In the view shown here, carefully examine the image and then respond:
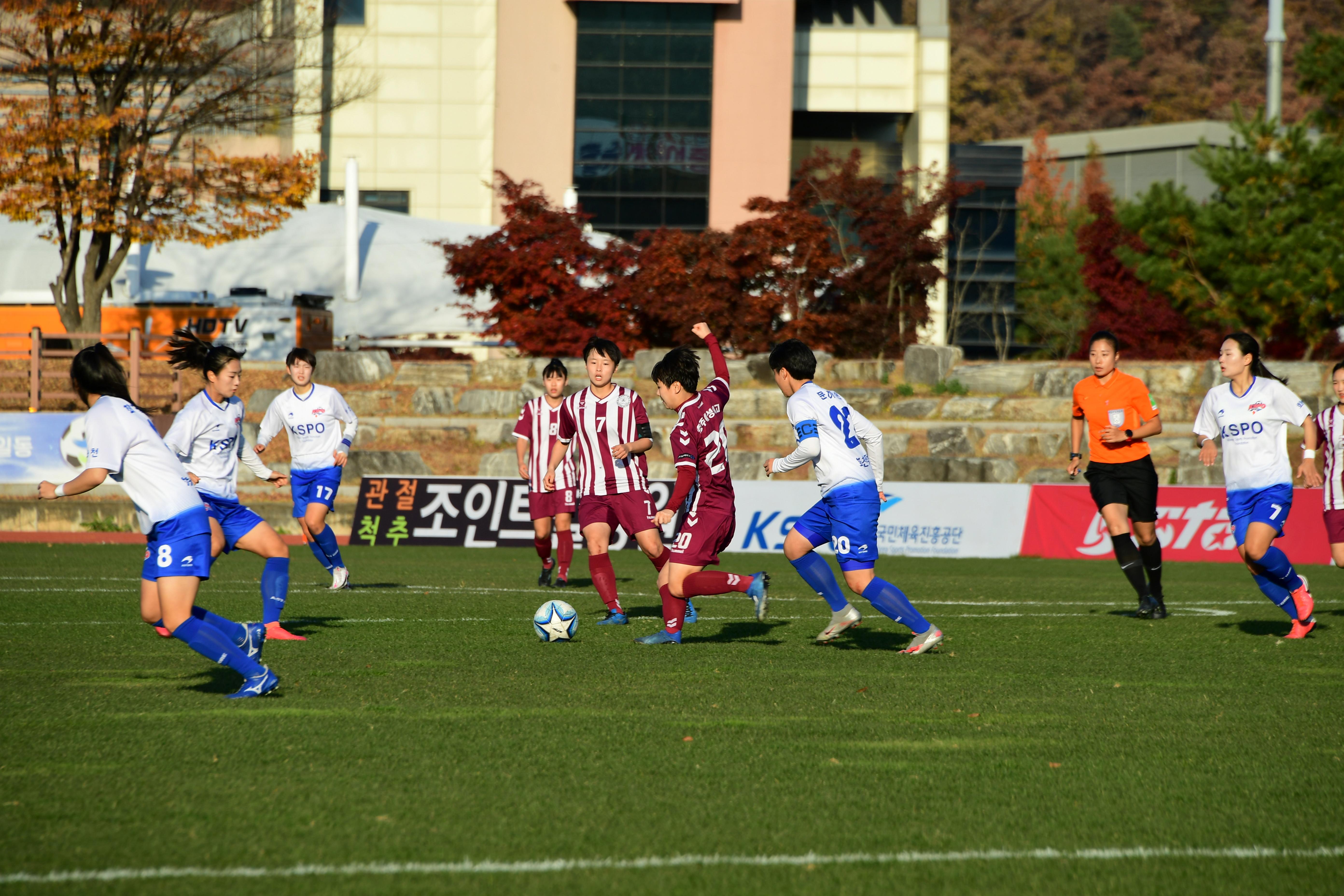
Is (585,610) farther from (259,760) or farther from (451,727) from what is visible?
(259,760)

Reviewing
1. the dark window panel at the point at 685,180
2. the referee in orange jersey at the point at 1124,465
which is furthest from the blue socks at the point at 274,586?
the dark window panel at the point at 685,180

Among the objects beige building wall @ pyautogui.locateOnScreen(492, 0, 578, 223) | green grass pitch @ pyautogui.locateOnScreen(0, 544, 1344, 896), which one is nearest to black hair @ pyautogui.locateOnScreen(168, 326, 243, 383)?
green grass pitch @ pyautogui.locateOnScreen(0, 544, 1344, 896)

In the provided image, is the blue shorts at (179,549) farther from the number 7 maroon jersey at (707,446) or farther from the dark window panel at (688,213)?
the dark window panel at (688,213)

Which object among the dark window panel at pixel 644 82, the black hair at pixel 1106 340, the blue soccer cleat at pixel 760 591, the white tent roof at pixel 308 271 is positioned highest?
the dark window panel at pixel 644 82

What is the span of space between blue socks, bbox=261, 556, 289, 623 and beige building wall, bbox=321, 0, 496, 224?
3773 centimetres

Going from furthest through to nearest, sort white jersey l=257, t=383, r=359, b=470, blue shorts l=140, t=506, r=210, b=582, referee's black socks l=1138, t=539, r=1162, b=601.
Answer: white jersey l=257, t=383, r=359, b=470 → referee's black socks l=1138, t=539, r=1162, b=601 → blue shorts l=140, t=506, r=210, b=582

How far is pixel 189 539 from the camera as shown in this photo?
5.94m

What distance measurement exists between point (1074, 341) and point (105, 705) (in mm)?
35323

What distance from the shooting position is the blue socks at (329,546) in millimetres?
→ 10867

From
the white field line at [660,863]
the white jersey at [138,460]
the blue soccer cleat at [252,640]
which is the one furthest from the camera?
the blue soccer cleat at [252,640]

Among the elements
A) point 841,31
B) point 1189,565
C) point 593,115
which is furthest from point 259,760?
point 841,31

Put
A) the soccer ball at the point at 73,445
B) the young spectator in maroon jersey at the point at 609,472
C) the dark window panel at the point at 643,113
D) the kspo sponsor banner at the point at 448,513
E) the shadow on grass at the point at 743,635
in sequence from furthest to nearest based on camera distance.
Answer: the dark window panel at the point at 643,113 < the soccer ball at the point at 73,445 < the kspo sponsor banner at the point at 448,513 < the young spectator in maroon jersey at the point at 609,472 < the shadow on grass at the point at 743,635

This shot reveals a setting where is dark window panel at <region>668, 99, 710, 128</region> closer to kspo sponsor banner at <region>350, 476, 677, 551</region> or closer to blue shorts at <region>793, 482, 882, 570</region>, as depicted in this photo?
kspo sponsor banner at <region>350, 476, 677, 551</region>

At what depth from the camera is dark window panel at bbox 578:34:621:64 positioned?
4281 cm
